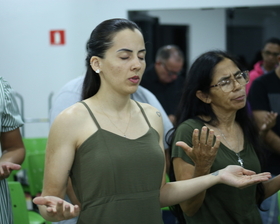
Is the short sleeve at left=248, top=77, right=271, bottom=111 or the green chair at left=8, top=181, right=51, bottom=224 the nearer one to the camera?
the green chair at left=8, top=181, right=51, bottom=224

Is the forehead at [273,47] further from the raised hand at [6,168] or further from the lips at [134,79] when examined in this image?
the raised hand at [6,168]

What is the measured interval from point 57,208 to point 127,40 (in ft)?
2.23

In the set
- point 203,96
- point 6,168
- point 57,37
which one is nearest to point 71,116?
point 6,168

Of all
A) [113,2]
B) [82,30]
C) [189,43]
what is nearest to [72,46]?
[82,30]

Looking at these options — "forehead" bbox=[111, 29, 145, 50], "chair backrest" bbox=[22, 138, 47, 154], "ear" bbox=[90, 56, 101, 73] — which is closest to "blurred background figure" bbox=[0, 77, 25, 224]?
"ear" bbox=[90, 56, 101, 73]

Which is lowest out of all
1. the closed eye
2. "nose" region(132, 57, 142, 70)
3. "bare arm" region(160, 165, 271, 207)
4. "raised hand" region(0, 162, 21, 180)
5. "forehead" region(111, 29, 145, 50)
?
"bare arm" region(160, 165, 271, 207)

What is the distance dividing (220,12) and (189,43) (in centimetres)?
59

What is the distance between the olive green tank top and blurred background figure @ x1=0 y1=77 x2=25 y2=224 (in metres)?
0.57

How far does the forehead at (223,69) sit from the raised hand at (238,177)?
0.58 m

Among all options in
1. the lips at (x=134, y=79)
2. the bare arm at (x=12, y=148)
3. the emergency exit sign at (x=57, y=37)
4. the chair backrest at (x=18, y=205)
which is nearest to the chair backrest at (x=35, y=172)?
the chair backrest at (x=18, y=205)

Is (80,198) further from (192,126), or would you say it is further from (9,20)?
(9,20)

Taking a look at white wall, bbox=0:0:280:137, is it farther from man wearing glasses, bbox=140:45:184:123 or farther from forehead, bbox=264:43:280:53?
forehead, bbox=264:43:280:53

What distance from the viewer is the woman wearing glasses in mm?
2045

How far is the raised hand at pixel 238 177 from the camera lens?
1719 mm
